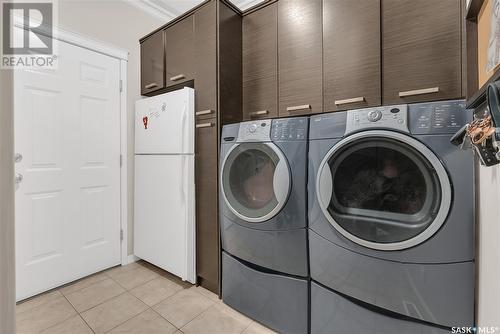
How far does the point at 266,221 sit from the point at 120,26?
7.80ft

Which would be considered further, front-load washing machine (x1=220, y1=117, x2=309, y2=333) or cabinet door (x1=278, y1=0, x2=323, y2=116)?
cabinet door (x1=278, y1=0, x2=323, y2=116)

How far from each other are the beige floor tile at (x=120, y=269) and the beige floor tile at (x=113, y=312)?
43 centimetres

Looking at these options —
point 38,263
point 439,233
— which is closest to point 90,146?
point 38,263

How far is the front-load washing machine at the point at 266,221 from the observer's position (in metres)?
1.32

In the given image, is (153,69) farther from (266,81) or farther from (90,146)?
(266,81)

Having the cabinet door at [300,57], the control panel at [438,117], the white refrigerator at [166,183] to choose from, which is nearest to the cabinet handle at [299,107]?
the cabinet door at [300,57]

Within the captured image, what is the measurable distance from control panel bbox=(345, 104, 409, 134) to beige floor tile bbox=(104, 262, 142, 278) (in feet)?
7.67

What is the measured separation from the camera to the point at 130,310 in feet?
5.37

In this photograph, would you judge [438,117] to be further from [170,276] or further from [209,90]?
[170,276]

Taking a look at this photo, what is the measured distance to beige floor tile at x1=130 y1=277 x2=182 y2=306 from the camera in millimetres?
1766

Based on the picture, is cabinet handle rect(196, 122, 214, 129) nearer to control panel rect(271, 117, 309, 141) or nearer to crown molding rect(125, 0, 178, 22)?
control panel rect(271, 117, 309, 141)

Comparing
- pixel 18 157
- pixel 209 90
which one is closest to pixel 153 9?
pixel 209 90

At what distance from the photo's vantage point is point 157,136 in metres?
2.04

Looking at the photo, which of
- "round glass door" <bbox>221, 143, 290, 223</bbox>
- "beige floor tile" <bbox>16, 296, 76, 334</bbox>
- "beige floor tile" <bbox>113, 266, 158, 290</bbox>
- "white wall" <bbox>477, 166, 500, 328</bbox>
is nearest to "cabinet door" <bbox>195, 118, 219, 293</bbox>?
"round glass door" <bbox>221, 143, 290, 223</bbox>
